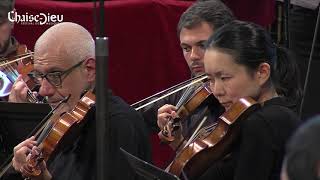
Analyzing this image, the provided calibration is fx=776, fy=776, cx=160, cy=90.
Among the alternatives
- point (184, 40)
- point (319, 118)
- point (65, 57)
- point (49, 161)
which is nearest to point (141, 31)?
point (184, 40)

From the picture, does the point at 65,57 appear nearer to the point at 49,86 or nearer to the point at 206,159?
the point at 49,86

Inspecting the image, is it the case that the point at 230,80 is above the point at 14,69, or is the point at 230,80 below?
above

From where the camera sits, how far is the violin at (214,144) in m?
2.24

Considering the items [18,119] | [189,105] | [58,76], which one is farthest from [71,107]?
[189,105]

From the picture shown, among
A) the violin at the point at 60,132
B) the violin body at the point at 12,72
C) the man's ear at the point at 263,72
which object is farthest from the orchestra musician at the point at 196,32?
the violin body at the point at 12,72

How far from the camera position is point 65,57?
2.74m

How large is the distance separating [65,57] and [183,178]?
0.68 meters

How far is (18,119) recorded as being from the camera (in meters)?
2.87

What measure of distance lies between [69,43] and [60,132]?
1.29 ft

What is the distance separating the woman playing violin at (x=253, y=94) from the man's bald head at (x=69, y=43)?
48 cm

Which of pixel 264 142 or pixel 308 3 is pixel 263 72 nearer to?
pixel 264 142

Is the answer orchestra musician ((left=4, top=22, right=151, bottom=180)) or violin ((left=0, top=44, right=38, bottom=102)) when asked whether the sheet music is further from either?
orchestra musician ((left=4, top=22, right=151, bottom=180))

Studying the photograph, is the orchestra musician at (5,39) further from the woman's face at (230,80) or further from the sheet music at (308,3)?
the sheet music at (308,3)

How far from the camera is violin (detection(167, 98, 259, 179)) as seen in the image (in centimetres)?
224
